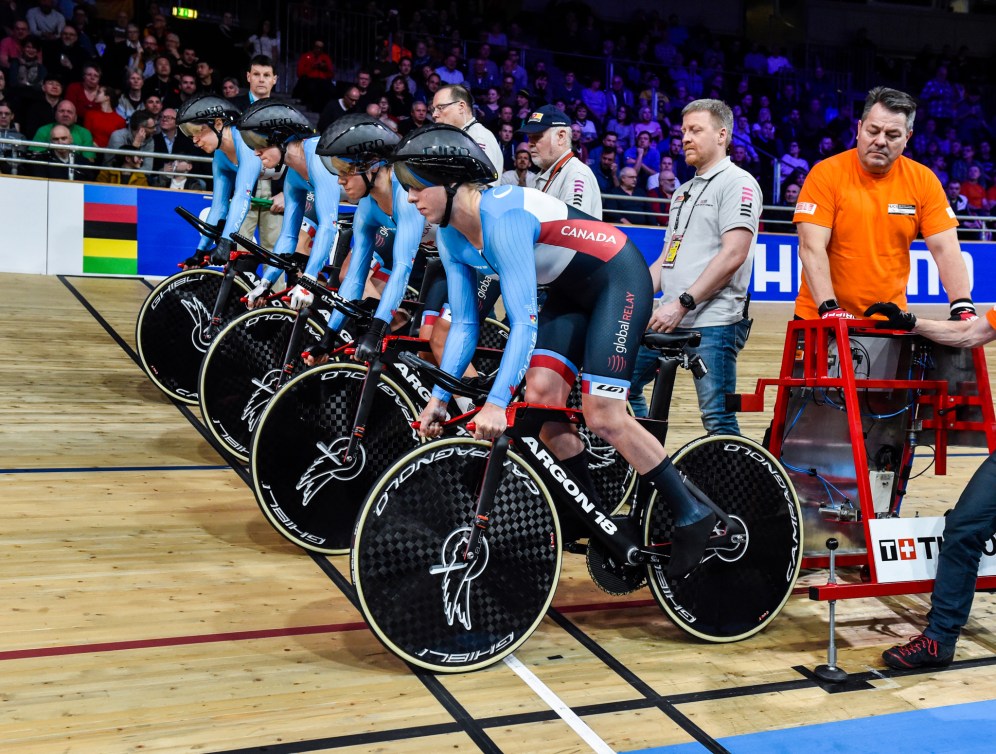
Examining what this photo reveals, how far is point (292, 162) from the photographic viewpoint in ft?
17.6

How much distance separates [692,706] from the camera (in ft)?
10.4

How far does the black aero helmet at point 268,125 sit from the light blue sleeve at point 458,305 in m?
2.14

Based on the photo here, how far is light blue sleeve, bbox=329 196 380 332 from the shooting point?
4.69 m

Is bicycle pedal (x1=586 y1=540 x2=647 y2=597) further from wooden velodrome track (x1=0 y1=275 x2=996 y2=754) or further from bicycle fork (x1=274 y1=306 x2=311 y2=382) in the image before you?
bicycle fork (x1=274 y1=306 x2=311 y2=382)

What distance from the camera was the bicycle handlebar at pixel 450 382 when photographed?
3.06m

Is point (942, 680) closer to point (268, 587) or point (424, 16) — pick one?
point (268, 587)

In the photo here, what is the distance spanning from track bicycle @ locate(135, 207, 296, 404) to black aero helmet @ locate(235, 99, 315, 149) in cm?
96

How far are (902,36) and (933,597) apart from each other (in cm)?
1918

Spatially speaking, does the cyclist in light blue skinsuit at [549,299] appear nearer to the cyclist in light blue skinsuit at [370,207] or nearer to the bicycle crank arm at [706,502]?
the bicycle crank arm at [706,502]

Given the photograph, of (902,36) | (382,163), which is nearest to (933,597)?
(382,163)

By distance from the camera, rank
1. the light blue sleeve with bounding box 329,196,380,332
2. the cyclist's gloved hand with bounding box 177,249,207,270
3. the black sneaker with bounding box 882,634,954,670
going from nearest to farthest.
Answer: the black sneaker with bounding box 882,634,954,670 → the light blue sleeve with bounding box 329,196,380,332 → the cyclist's gloved hand with bounding box 177,249,207,270

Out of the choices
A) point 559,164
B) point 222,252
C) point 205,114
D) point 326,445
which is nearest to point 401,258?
point 326,445

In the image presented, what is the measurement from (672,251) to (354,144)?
1.35m

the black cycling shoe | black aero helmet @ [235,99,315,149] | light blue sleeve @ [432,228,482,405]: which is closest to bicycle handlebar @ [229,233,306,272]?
black aero helmet @ [235,99,315,149]
